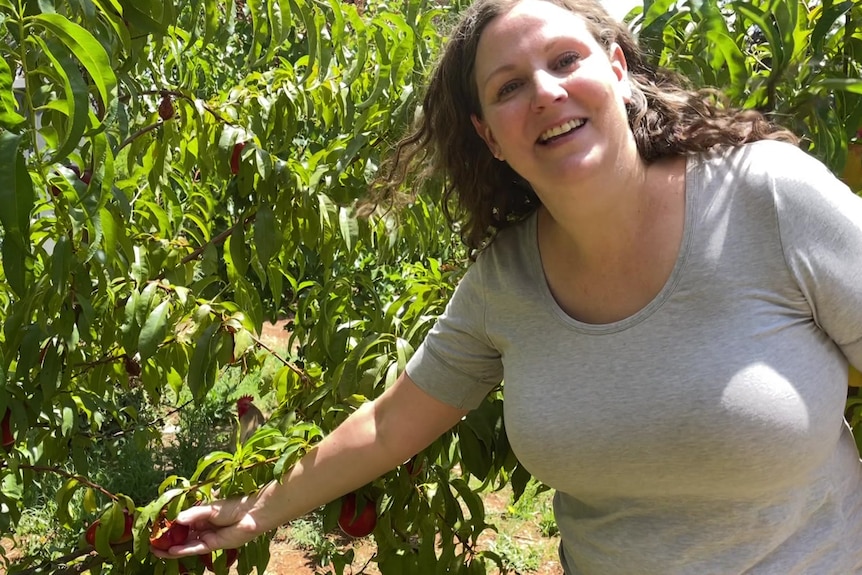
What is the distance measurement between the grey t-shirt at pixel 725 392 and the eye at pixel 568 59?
24cm

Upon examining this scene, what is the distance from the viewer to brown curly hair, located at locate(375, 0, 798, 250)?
129cm

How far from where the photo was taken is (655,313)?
122 centimetres

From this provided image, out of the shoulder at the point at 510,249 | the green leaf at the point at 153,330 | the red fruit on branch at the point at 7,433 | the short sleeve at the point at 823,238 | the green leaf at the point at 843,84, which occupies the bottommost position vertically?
the red fruit on branch at the point at 7,433

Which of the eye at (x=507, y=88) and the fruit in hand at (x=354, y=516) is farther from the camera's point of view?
the fruit in hand at (x=354, y=516)

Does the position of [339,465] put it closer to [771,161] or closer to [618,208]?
[618,208]

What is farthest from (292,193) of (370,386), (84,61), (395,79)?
(84,61)

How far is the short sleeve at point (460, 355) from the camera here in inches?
56.9

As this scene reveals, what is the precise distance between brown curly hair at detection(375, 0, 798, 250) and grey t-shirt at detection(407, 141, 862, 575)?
0.07 meters

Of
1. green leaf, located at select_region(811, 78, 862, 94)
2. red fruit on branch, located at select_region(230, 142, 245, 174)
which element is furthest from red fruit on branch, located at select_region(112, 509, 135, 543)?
green leaf, located at select_region(811, 78, 862, 94)

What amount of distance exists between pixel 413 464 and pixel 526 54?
2.74 feet

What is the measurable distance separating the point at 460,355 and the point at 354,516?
1.48 ft

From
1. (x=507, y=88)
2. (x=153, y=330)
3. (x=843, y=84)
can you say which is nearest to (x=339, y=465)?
(x=153, y=330)

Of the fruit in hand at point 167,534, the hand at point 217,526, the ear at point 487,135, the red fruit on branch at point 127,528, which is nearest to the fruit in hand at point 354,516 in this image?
the hand at point 217,526

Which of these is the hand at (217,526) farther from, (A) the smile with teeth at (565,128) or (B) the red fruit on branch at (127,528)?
(A) the smile with teeth at (565,128)
